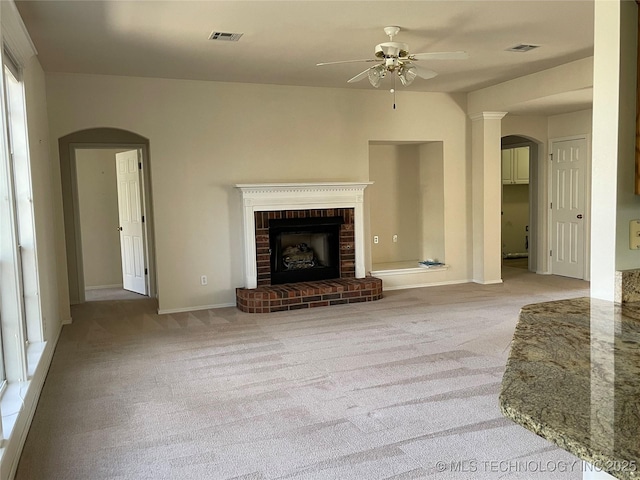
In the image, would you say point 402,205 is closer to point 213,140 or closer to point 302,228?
point 302,228

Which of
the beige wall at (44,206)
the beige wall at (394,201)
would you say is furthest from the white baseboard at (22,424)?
the beige wall at (394,201)

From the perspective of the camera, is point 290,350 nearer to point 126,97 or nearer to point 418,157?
point 126,97

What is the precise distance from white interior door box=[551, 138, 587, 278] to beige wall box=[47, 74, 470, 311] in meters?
2.64

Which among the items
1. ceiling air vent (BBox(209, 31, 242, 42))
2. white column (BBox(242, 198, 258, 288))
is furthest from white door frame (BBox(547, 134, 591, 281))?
ceiling air vent (BBox(209, 31, 242, 42))

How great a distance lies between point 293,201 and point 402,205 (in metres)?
2.29

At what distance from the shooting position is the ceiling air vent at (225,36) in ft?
14.2

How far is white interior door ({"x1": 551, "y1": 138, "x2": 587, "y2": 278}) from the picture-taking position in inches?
294

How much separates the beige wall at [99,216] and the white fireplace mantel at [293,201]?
A: 2899mm

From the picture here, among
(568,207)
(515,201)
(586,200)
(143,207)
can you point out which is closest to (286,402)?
(143,207)

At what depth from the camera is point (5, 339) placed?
10.5 ft

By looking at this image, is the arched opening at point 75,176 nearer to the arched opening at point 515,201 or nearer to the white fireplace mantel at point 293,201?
the white fireplace mantel at point 293,201

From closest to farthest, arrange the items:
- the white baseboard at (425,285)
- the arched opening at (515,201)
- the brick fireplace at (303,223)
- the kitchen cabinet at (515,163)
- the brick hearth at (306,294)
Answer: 1. the brick hearth at (306,294)
2. the brick fireplace at (303,223)
3. the white baseboard at (425,285)
4. the arched opening at (515,201)
5. the kitchen cabinet at (515,163)

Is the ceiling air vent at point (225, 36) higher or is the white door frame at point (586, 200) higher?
the ceiling air vent at point (225, 36)

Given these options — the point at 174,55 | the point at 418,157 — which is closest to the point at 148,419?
the point at 174,55
